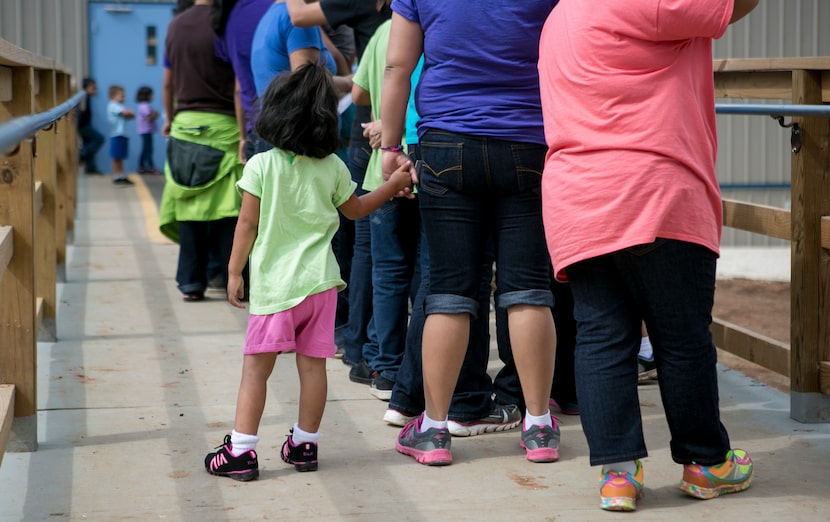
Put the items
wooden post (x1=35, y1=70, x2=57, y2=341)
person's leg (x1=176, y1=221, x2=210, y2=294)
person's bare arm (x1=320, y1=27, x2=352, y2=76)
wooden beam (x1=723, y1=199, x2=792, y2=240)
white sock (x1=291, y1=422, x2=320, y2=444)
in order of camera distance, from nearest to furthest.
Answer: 1. white sock (x1=291, y1=422, x2=320, y2=444)
2. wooden beam (x1=723, y1=199, x2=792, y2=240)
3. wooden post (x1=35, y1=70, x2=57, y2=341)
4. person's bare arm (x1=320, y1=27, x2=352, y2=76)
5. person's leg (x1=176, y1=221, x2=210, y2=294)

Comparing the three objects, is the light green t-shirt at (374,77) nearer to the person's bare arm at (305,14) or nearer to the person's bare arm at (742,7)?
the person's bare arm at (305,14)

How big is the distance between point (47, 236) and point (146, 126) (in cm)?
1248

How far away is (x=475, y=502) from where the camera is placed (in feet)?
10.1

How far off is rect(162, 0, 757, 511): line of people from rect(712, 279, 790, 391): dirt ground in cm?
432

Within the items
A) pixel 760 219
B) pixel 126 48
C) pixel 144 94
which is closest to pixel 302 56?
pixel 760 219

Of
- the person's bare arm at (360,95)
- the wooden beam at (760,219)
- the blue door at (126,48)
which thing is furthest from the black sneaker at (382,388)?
the blue door at (126,48)

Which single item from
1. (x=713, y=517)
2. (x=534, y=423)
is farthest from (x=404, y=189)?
(x=713, y=517)

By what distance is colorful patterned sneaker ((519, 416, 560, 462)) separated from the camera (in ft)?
11.3

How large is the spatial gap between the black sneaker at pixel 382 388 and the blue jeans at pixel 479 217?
0.89 meters

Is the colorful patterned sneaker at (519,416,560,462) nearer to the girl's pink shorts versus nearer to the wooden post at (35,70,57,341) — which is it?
the girl's pink shorts

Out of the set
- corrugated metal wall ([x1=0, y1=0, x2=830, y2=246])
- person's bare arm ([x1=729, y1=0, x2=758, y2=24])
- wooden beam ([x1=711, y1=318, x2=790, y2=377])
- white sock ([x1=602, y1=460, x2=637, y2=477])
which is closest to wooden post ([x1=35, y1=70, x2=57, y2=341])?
wooden beam ([x1=711, y1=318, x2=790, y2=377])

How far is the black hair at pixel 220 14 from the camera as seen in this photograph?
18.9ft

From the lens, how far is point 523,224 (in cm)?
338

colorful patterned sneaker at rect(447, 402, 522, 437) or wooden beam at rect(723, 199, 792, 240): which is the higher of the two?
wooden beam at rect(723, 199, 792, 240)
